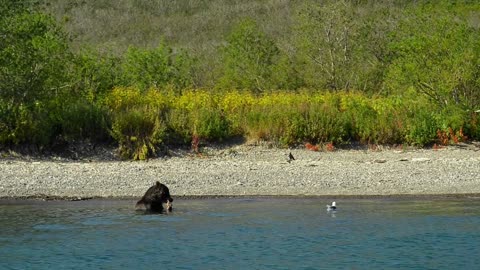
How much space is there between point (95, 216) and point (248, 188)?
3.91 meters

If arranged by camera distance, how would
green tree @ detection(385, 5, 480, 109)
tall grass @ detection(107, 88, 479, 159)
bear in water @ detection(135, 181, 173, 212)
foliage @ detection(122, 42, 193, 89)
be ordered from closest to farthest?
bear in water @ detection(135, 181, 173, 212) < tall grass @ detection(107, 88, 479, 159) < green tree @ detection(385, 5, 480, 109) < foliage @ detection(122, 42, 193, 89)

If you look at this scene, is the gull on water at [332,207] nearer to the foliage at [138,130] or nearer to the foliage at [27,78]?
the foliage at [138,130]

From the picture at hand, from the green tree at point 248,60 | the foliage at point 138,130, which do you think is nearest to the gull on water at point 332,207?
the foliage at point 138,130

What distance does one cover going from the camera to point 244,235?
628 inches

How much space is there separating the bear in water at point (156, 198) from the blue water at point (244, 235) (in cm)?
24

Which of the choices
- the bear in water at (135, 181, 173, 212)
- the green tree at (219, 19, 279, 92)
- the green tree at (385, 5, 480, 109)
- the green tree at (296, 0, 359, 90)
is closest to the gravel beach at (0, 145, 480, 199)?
the bear in water at (135, 181, 173, 212)

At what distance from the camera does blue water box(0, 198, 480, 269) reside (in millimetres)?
14406

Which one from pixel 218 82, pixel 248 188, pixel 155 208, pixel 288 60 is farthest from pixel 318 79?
pixel 155 208

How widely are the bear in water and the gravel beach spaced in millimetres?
1620

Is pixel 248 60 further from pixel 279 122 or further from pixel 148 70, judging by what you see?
pixel 279 122

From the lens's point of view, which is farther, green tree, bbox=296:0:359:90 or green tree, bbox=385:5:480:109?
green tree, bbox=296:0:359:90

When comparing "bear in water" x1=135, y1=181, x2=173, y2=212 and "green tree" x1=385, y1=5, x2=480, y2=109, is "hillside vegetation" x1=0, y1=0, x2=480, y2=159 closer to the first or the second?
"green tree" x1=385, y1=5, x2=480, y2=109

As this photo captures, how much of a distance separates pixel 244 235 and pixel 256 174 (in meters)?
5.47

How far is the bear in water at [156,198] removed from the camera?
1752cm
